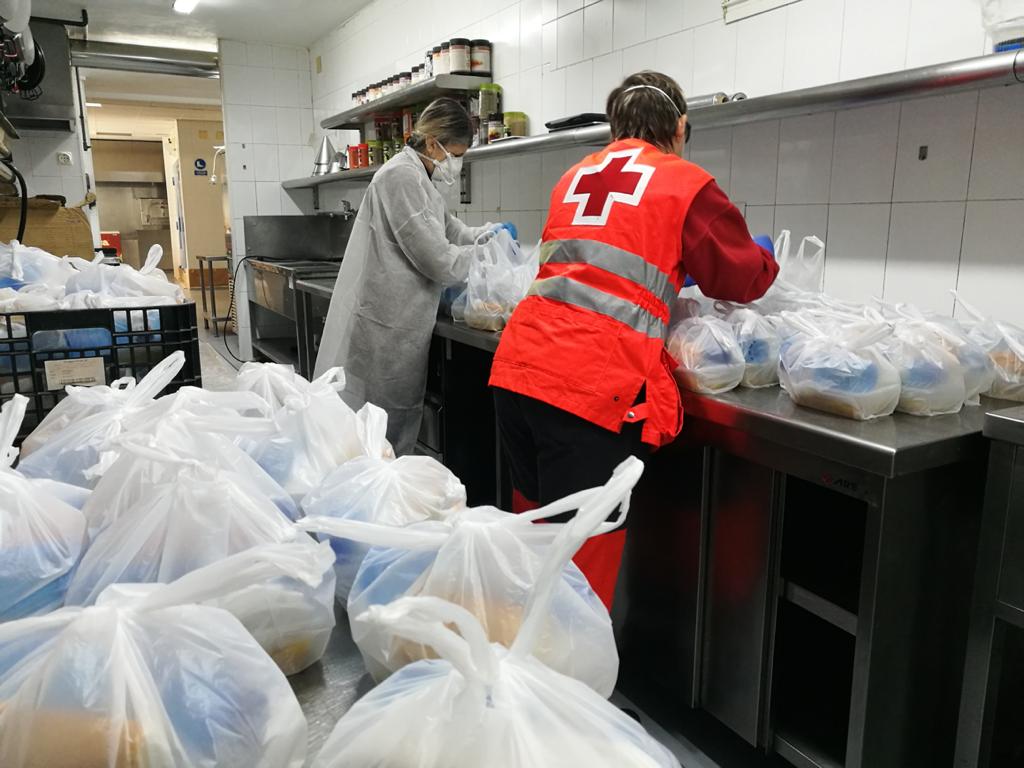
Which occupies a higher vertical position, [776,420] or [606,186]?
[606,186]

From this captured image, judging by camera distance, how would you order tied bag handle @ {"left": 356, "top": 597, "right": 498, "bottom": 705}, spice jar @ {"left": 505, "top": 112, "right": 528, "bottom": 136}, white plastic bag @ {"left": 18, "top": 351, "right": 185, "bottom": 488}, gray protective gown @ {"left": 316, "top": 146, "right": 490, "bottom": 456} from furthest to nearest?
spice jar @ {"left": 505, "top": 112, "right": 528, "bottom": 136}, gray protective gown @ {"left": 316, "top": 146, "right": 490, "bottom": 456}, white plastic bag @ {"left": 18, "top": 351, "right": 185, "bottom": 488}, tied bag handle @ {"left": 356, "top": 597, "right": 498, "bottom": 705}

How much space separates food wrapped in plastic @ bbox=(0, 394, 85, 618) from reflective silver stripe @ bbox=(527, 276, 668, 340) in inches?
42.4

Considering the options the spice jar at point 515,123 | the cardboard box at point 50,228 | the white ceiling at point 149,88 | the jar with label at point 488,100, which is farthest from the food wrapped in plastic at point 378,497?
the white ceiling at point 149,88

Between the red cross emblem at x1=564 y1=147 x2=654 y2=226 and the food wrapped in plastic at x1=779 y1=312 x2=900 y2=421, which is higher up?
the red cross emblem at x1=564 y1=147 x2=654 y2=226

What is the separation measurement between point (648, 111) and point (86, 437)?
1.27m

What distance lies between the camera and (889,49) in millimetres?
1937

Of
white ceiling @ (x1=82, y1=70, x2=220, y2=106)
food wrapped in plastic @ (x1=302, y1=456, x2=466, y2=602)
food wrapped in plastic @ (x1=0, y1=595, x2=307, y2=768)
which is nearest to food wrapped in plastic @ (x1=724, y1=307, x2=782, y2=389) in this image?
food wrapped in plastic @ (x1=302, y1=456, x2=466, y2=602)

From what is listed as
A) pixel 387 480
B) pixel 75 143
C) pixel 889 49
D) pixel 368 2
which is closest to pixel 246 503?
pixel 387 480

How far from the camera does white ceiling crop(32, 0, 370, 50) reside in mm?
4914

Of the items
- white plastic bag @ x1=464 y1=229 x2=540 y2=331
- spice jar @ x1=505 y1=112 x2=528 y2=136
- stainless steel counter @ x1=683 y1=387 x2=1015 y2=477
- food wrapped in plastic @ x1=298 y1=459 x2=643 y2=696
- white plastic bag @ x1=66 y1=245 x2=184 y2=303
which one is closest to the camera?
food wrapped in plastic @ x1=298 y1=459 x2=643 y2=696

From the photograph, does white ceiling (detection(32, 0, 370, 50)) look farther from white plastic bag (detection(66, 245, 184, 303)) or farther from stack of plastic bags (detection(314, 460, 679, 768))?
stack of plastic bags (detection(314, 460, 679, 768))

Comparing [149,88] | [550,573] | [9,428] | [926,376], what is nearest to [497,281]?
[926,376]

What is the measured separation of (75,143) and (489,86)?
3.58 meters

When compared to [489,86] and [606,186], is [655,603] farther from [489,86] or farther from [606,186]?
[489,86]
